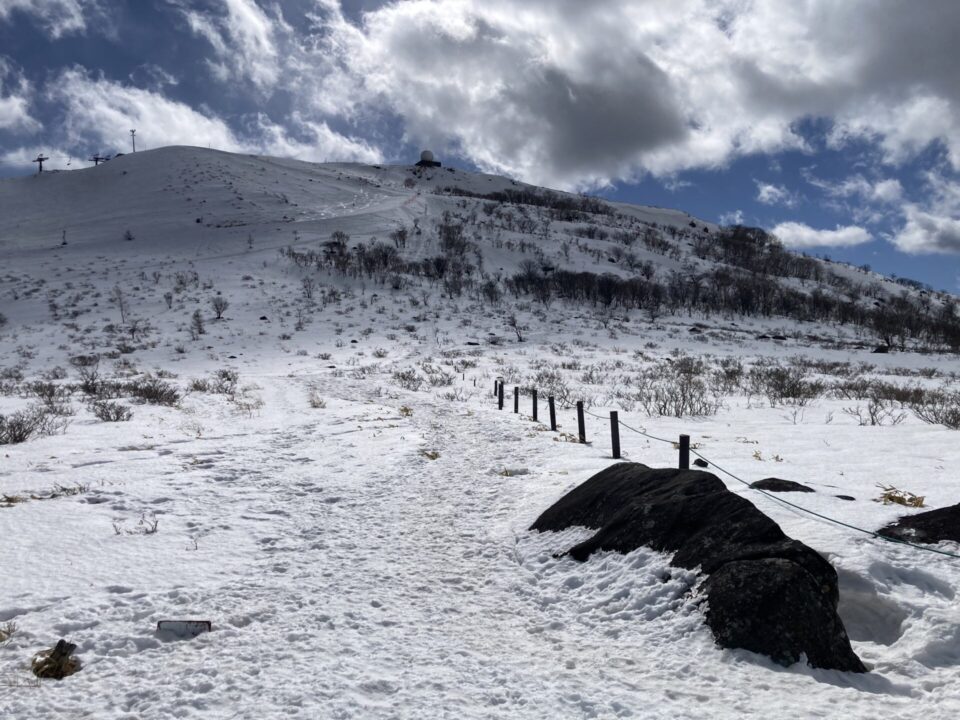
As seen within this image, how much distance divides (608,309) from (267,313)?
100 ft

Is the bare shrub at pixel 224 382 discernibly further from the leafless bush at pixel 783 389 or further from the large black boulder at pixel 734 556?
the leafless bush at pixel 783 389

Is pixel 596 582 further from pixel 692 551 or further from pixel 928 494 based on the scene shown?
pixel 928 494

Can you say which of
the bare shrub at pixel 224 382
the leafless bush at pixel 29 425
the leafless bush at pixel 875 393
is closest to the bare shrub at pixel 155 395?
the bare shrub at pixel 224 382

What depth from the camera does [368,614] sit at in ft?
14.1

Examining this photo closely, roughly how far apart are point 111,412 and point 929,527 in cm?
1473

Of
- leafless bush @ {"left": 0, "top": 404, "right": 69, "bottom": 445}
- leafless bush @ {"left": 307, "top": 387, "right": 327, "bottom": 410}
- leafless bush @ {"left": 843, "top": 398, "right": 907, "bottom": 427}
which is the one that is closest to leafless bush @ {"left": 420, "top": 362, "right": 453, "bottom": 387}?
leafless bush @ {"left": 307, "top": 387, "right": 327, "bottom": 410}

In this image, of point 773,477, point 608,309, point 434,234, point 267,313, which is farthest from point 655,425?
point 434,234

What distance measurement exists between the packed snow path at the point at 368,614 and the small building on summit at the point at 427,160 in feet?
392

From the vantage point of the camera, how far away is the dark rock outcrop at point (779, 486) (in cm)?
613

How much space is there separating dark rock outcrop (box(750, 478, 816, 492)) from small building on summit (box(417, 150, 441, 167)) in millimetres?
120939

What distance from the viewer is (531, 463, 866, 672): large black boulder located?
3.46 m

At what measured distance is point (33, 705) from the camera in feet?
10.2

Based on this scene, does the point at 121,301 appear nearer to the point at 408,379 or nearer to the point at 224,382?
the point at 224,382

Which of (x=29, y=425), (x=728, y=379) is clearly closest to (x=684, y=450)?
(x=29, y=425)
